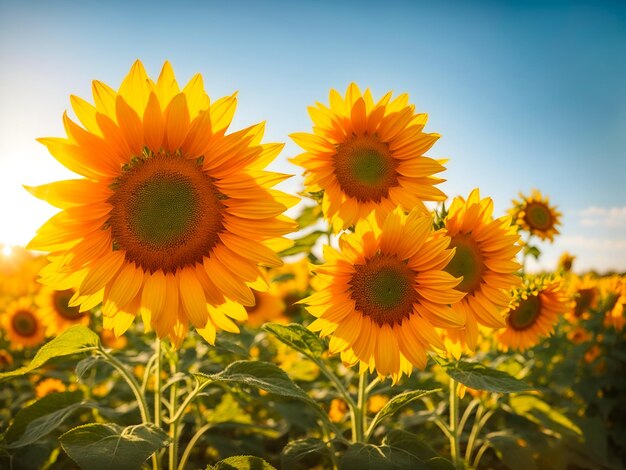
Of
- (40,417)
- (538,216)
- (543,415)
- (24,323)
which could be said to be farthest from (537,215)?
(24,323)

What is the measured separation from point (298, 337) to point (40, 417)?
4.44 ft

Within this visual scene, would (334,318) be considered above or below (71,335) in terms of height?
above

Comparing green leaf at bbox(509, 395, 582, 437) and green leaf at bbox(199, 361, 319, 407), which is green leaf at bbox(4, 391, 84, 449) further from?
green leaf at bbox(509, 395, 582, 437)

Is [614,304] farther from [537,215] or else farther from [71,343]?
[71,343]

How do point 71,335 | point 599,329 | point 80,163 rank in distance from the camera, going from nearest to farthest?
point 80,163 → point 71,335 → point 599,329

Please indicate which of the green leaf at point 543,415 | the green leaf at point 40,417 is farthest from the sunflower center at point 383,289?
the green leaf at point 543,415

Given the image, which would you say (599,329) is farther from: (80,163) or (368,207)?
(80,163)

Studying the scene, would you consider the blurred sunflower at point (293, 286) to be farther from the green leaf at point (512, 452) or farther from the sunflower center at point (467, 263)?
the sunflower center at point (467, 263)

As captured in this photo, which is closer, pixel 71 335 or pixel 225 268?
pixel 225 268

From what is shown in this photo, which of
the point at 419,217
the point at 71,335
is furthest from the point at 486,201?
the point at 71,335

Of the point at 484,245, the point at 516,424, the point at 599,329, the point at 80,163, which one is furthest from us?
the point at 599,329

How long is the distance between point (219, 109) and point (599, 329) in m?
5.15

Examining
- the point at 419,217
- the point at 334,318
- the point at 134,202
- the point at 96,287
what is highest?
the point at 419,217

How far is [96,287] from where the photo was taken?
196 cm
